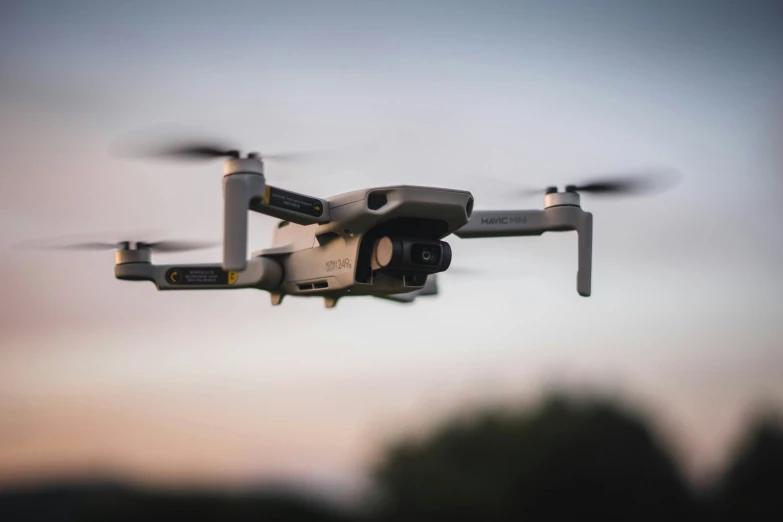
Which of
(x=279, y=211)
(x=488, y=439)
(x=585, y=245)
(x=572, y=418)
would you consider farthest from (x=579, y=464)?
(x=279, y=211)

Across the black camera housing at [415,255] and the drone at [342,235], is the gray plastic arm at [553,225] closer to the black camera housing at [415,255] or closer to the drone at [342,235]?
the drone at [342,235]

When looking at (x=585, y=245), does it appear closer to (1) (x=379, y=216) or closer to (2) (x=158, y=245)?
(1) (x=379, y=216)

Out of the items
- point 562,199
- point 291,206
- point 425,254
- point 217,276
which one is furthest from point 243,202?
point 562,199

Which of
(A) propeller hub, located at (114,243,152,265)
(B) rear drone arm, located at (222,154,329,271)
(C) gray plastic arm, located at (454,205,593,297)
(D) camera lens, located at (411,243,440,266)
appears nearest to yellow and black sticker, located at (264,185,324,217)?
(B) rear drone arm, located at (222,154,329,271)

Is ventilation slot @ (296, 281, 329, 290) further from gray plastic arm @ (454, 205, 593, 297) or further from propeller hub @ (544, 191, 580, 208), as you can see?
propeller hub @ (544, 191, 580, 208)

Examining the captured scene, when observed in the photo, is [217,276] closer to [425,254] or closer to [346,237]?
[346,237]

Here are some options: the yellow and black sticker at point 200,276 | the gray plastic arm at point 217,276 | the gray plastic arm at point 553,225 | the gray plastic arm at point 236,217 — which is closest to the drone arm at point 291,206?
the gray plastic arm at point 236,217
